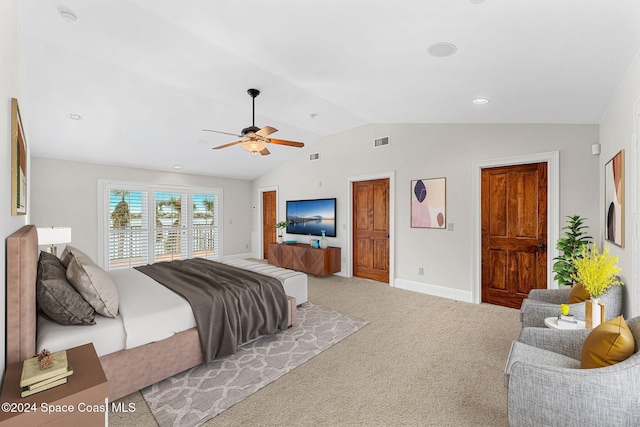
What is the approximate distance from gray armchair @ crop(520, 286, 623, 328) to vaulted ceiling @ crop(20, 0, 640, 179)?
5.63ft

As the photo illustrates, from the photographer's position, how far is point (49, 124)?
429cm

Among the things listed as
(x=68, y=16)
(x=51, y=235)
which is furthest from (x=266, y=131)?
(x=51, y=235)

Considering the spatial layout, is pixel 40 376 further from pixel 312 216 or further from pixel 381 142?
pixel 312 216

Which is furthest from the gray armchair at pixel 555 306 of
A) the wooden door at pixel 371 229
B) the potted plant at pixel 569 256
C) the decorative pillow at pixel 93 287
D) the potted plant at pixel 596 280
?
the decorative pillow at pixel 93 287

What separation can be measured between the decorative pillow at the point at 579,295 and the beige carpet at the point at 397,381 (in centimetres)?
74

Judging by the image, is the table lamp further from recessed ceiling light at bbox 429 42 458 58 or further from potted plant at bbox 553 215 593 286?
potted plant at bbox 553 215 593 286

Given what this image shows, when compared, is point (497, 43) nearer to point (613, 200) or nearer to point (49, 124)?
point (613, 200)

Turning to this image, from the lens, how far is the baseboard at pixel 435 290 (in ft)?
14.4

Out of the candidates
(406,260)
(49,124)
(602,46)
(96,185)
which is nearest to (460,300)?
(406,260)

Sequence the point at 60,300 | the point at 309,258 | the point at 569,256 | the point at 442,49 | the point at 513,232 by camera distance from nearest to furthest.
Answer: the point at 60,300 < the point at 442,49 < the point at 569,256 < the point at 513,232 < the point at 309,258

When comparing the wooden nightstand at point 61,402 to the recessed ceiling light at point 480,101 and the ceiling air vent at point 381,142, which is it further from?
the ceiling air vent at point 381,142

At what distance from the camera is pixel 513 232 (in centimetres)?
404

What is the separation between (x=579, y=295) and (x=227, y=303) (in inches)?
122

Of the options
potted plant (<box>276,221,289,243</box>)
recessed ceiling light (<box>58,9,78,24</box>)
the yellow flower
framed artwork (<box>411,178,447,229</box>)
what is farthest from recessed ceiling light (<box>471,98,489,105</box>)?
potted plant (<box>276,221,289,243</box>)
